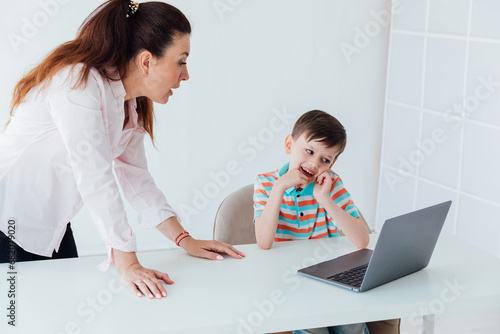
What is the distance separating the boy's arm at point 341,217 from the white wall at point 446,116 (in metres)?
1.51

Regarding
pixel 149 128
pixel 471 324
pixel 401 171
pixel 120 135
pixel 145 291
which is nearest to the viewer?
pixel 145 291

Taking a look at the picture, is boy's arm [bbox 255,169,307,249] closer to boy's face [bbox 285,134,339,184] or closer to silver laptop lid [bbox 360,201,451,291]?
boy's face [bbox 285,134,339,184]

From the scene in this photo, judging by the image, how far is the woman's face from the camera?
5.09 ft

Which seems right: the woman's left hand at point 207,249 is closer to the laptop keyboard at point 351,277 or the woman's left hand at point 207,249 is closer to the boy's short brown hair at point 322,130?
the laptop keyboard at point 351,277

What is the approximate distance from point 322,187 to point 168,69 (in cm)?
56

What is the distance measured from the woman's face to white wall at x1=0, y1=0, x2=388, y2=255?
180cm

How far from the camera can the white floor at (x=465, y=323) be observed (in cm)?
281

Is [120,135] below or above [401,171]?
above

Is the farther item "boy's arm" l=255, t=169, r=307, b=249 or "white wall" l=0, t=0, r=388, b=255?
"white wall" l=0, t=0, r=388, b=255

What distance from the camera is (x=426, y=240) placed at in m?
1.57

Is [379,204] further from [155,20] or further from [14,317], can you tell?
[14,317]

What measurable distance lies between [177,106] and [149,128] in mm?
1700

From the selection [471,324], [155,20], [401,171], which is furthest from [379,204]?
[155,20]

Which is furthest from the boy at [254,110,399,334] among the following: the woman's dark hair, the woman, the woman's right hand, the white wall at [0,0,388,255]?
the white wall at [0,0,388,255]
